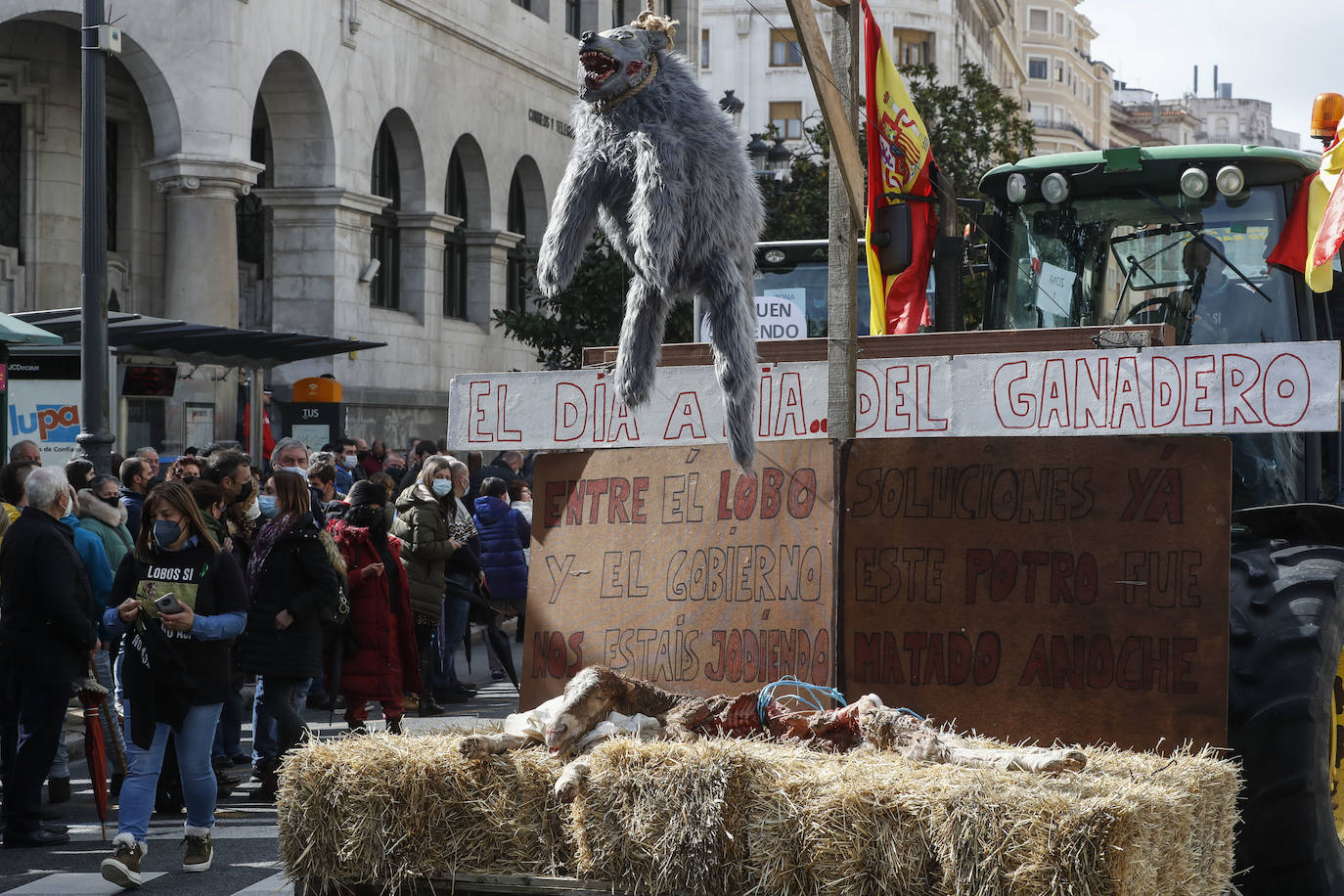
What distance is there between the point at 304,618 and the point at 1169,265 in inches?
196

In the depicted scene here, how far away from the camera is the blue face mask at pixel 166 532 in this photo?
7426 millimetres

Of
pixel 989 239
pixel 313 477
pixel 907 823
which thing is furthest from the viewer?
pixel 313 477

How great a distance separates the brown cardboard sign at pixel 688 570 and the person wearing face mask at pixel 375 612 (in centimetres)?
448

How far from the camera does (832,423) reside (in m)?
5.32

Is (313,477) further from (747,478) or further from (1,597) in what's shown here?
(747,478)

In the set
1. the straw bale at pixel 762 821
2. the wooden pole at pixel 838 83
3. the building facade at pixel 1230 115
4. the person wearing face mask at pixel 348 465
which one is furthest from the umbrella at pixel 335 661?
the building facade at pixel 1230 115

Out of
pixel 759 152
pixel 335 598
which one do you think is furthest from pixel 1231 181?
pixel 759 152

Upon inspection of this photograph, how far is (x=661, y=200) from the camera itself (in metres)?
4.70

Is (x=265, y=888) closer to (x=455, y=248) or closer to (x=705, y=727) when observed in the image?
(x=705, y=727)

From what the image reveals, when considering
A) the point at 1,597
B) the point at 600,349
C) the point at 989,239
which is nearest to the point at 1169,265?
the point at 989,239

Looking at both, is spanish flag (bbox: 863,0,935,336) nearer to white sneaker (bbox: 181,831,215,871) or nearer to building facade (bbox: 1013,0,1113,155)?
white sneaker (bbox: 181,831,215,871)

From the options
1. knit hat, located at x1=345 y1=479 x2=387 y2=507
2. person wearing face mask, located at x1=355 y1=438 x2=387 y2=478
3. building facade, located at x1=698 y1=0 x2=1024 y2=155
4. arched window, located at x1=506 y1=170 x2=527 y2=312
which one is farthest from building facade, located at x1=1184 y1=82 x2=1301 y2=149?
knit hat, located at x1=345 y1=479 x2=387 y2=507

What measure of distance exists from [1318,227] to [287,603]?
5650 mm

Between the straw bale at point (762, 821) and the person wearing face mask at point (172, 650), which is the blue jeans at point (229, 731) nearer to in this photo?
the person wearing face mask at point (172, 650)
